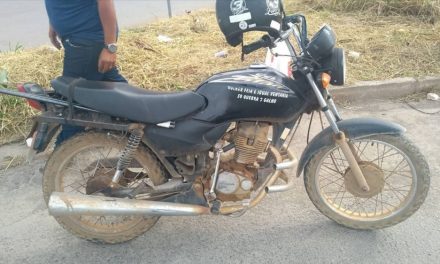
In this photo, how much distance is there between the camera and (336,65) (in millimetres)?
2260

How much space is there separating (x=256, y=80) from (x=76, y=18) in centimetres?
124

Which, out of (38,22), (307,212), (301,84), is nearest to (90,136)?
(301,84)

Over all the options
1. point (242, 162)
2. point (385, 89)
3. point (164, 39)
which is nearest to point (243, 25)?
point (242, 162)

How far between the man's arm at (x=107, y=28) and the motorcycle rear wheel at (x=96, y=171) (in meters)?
0.53

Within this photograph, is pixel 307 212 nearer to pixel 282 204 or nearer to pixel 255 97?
pixel 282 204

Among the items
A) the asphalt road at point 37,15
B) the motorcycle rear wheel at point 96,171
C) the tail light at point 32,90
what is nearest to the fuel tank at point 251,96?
the motorcycle rear wheel at point 96,171

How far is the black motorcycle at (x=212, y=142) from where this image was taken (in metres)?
2.25

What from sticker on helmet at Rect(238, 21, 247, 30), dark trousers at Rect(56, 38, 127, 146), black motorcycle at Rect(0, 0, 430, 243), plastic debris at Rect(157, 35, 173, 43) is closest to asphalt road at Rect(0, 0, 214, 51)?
plastic debris at Rect(157, 35, 173, 43)

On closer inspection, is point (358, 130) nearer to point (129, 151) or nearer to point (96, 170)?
point (129, 151)

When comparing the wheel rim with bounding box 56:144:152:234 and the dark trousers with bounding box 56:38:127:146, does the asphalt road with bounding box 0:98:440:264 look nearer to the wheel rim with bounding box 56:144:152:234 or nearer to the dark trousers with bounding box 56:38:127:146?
the wheel rim with bounding box 56:144:152:234

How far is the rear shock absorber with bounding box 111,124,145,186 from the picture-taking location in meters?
2.30

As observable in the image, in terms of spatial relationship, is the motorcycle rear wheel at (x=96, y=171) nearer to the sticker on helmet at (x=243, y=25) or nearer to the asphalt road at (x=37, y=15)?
the sticker on helmet at (x=243, y=25)

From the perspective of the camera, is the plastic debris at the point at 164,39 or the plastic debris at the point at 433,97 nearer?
the plastic debris at the point at 433,97

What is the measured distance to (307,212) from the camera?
9.39 feet
